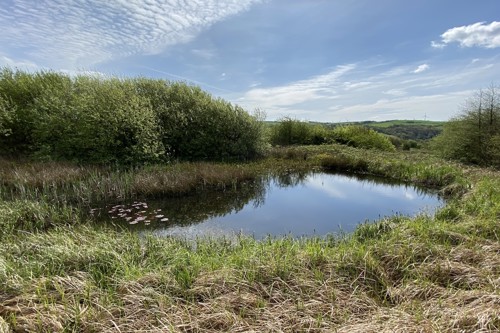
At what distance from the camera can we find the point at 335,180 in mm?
13836

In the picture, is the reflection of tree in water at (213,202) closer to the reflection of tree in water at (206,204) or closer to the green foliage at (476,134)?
the reflection of tree in water at (206,204)

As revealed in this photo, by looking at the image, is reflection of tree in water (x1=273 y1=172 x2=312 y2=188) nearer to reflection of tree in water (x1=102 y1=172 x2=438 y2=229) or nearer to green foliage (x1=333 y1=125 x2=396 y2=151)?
reflection of tree in water (x1=102 y1=172 x2=438 y2=229)

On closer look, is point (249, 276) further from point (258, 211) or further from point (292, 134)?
point (292, 134)

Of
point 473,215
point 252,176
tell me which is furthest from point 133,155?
point 473,215

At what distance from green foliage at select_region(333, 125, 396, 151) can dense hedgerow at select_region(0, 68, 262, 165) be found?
1112 centimetres

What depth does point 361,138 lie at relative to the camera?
2630 cm

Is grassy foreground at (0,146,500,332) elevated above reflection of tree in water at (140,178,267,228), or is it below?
above

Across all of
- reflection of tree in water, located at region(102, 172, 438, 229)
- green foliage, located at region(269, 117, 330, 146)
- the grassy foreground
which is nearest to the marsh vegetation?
the grassy foreground

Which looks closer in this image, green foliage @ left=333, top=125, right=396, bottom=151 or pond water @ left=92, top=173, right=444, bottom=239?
pond water @ left=92, top=173, right=444, bottom=239

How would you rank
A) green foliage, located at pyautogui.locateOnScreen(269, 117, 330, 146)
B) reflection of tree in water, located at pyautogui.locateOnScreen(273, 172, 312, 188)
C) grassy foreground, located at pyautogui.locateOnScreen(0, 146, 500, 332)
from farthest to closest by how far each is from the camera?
green foliage, located at pyautogui.locateOnScreen(269, 117, 330, 146)
reflection of tree in water, located at pyautogui.locateOnScreen(273, 172, 312, 188)
grassy foreground, located at pyautogui.locateOnScreen(0, 146, 500, 332)

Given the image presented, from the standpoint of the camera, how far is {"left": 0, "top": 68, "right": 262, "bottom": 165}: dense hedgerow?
1358 centimetres

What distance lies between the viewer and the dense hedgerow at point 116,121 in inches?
535

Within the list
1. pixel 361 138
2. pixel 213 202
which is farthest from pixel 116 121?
pixel 361 138

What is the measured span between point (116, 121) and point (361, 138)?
20.5 metres
